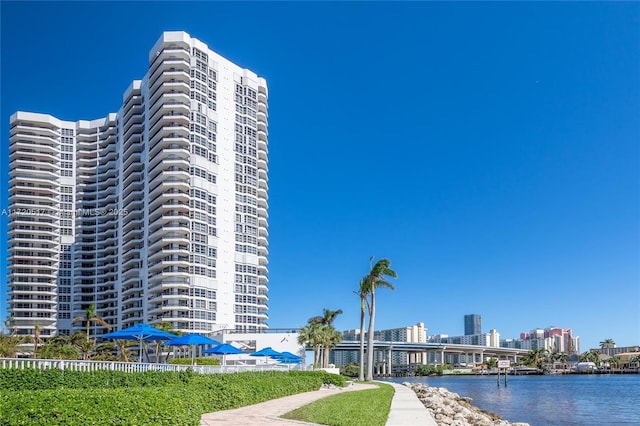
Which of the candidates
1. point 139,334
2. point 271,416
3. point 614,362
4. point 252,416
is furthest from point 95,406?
point 614,362

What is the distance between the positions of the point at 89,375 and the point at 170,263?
75482 mm

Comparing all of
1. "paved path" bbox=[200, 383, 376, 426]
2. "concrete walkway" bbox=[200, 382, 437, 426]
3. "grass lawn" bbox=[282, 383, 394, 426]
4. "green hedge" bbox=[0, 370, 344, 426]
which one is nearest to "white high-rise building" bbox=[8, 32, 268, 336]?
"concrete walkway" bbox=[200, 382, 437, 426]

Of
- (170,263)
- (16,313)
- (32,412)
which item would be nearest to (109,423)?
(32,412)

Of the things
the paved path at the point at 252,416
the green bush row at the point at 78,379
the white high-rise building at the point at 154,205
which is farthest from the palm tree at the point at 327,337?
the green bush row at the point at 78,379

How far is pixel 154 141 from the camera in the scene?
331 ft

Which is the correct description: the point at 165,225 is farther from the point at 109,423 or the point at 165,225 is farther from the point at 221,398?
the point at 109,423

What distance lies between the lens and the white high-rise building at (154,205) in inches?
3743

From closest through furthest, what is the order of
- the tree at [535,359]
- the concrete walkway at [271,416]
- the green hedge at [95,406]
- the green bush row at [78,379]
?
Result: the green hedge at [95,406] < the green bush row at [78,379] < the concrete walkway at [271,416] < the tree at [535,359]

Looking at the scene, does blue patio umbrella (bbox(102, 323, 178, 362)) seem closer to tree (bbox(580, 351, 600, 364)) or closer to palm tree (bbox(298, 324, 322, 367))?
palm tree (bbox(298, 324, 322, 367))

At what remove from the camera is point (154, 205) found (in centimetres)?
9825

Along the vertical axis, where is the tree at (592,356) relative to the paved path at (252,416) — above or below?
below

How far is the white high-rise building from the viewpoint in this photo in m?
95.1

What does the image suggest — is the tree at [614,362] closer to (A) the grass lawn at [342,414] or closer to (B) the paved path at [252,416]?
(A) the grass lawn at [342,414]

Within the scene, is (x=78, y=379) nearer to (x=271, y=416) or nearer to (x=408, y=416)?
(x=271, y=416)
